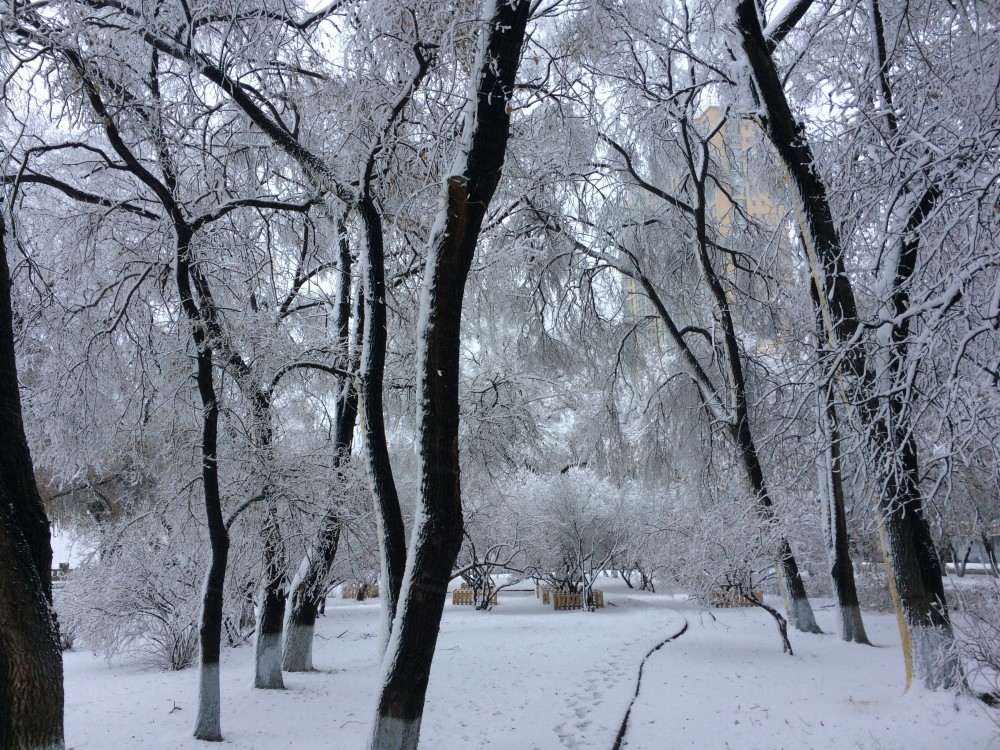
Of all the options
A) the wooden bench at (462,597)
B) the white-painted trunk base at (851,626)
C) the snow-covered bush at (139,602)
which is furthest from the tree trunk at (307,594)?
the wooden bench at (462,597)

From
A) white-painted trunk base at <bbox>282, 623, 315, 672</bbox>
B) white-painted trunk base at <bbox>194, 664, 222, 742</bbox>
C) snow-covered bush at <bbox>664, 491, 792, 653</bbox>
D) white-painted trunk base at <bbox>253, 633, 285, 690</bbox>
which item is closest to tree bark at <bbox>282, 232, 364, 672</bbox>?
white-painted trunk base at <bbox>282, 623, 315, 672</bbox>

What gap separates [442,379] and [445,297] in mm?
574

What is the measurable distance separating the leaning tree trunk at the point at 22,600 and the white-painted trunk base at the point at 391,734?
70.7 inches

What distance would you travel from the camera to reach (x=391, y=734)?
14.6 feet

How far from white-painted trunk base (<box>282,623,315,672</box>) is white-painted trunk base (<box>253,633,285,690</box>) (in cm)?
111

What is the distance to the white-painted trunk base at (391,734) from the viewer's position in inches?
174

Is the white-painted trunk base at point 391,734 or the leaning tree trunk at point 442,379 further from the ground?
the leaning tree trunk at point 442,379

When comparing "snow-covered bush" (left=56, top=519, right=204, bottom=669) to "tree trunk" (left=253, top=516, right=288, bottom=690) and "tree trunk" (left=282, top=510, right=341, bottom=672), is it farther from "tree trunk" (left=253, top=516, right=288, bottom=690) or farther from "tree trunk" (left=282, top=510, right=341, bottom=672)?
"tree trunk" (left=253, top=516, right=288, bottom=690)

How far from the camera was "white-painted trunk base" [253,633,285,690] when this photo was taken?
349 inches

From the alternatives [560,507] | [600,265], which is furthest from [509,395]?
[560,507]

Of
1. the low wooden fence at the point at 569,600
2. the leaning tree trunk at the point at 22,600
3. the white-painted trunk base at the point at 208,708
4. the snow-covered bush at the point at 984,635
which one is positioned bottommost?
the low wooden fence at the point at 569,600

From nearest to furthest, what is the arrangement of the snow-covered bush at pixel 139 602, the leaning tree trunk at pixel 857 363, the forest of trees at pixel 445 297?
the forest of trees at pixel 445 297 → the leaning tree trunk at pixel 857 363 → the snow-covered bush at pixel 139 602

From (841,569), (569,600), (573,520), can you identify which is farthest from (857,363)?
(569,600)

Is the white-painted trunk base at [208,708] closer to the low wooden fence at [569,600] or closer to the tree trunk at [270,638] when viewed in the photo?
the tree trunk at [270,638]
